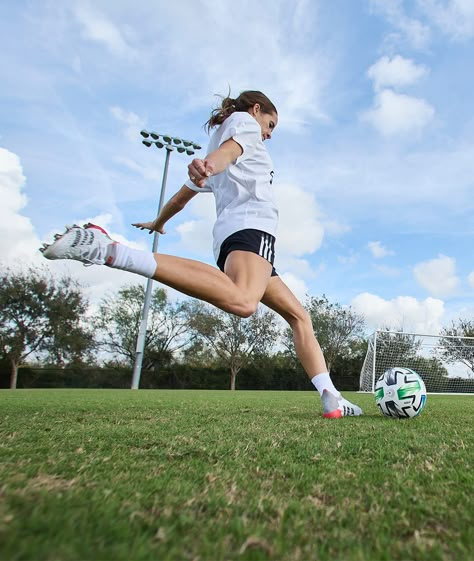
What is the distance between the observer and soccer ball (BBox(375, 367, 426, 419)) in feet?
12.2

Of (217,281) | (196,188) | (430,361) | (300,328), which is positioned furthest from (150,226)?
(430,361)

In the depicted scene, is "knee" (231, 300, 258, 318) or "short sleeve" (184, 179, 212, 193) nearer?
"knee" (231, 300, 258, 318)

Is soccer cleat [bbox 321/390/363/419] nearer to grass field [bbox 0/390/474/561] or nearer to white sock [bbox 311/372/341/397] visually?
white sock [bbox 311/372/341/397]

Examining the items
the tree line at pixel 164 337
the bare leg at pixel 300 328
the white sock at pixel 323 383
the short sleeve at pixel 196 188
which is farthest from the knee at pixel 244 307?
the tree line at pixel 164 337

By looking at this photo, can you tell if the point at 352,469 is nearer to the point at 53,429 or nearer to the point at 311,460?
the point at 311,460

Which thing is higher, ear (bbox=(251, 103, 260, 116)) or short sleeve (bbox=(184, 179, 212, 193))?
ear (bbox=(251, 103, 260, 116))

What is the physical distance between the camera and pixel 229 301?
2.61 meters

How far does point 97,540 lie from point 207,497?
434 mm

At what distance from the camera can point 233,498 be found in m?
1.28

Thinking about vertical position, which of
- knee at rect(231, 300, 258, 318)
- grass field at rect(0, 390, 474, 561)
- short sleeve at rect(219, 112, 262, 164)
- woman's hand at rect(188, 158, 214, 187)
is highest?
short sleeve at rect(219, 112, 262, 164)

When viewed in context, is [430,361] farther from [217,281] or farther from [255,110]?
[217,281]

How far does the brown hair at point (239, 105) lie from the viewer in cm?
333

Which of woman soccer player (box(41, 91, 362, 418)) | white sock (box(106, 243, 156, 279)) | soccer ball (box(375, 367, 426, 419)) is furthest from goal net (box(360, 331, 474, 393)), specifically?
white sock (box(106, 243, 156, 279))

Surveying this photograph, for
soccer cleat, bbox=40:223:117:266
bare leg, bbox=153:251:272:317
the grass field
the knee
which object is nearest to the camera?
the grass field
